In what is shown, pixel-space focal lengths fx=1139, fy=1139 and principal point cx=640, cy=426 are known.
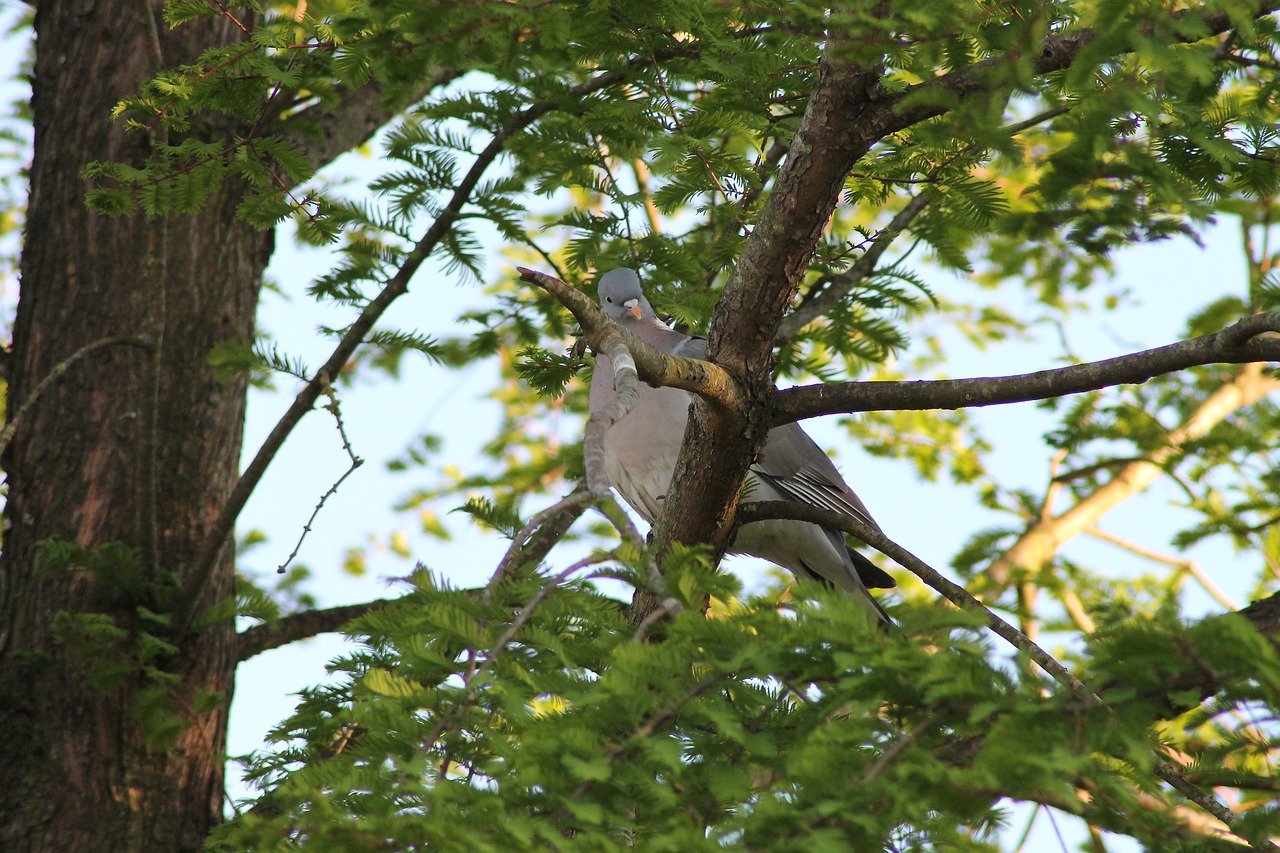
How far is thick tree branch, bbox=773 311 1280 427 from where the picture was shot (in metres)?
2.62

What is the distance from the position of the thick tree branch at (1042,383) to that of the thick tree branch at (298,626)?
77.3 inches

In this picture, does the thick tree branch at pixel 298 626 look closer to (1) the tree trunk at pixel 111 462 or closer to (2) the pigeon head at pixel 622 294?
(1) the tree trunk at pixel 111 462

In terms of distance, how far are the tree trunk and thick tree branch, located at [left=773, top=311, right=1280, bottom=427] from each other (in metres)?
2.07

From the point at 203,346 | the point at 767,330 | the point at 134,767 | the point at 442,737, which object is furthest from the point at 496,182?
the point at 442,737

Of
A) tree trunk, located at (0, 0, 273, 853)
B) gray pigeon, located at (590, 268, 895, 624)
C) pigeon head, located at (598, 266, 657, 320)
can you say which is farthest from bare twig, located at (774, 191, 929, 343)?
Answer: tree trunk, located at (0, 0, 273, 853)

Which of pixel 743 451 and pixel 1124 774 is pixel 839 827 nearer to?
pixel 1124 774

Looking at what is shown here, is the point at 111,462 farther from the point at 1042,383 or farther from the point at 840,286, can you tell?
the point at 1042,383

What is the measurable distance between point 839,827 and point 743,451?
64.0 inches

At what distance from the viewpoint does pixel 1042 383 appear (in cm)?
283

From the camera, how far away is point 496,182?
419 centimetres

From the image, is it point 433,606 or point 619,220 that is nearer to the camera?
point 433,606

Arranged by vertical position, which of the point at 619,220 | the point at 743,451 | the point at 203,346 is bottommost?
the point at 743,451

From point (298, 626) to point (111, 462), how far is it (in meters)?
0.89

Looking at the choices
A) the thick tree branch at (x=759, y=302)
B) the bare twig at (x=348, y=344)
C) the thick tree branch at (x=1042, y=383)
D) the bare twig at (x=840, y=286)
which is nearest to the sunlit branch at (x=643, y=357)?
the thick tree branch at (x=759, y=302)
